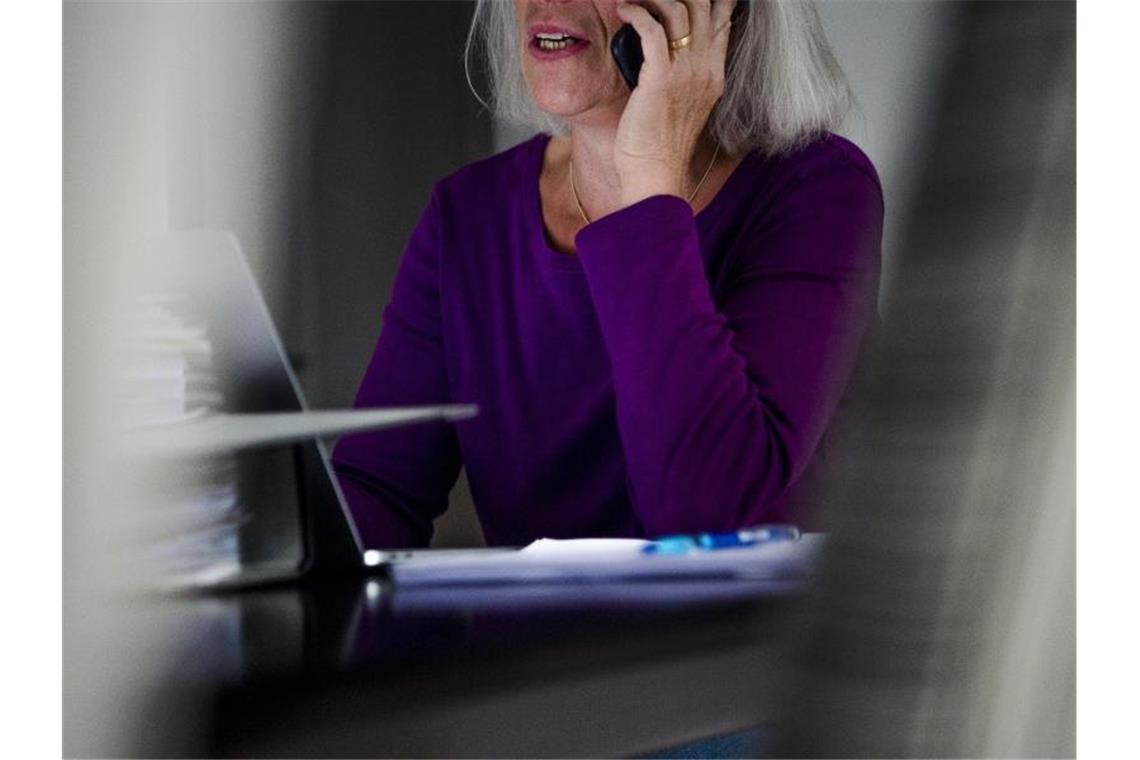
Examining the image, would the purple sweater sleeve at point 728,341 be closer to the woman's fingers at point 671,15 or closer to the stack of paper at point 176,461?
the woman's fingers at point 671,15

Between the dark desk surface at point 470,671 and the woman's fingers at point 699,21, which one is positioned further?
the woman's fingers at point 699,21

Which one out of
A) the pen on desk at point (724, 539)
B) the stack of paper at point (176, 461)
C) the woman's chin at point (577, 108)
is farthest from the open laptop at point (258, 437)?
the woman's chin at point (577, 108)

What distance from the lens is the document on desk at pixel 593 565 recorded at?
0.99 metres

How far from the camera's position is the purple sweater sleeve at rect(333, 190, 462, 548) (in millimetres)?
1044

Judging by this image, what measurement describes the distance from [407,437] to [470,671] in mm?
317

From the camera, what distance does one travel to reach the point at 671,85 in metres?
1.00

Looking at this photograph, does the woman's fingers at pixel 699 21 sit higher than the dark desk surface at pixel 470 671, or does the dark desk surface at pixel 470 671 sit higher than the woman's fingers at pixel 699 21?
the woman's fingers at pixel 699 21

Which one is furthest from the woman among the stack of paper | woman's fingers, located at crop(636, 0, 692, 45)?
the stack of paper

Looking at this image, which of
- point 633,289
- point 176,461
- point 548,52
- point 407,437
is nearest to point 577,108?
point 548,52

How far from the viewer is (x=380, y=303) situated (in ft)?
3.52

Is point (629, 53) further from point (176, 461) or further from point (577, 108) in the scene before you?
point (176, 461)

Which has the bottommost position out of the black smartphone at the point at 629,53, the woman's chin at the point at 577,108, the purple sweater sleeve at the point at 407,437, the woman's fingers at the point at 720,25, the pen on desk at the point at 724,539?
the pen on desk at the point at 724,539

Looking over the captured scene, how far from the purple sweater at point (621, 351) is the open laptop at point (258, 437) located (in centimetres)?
2

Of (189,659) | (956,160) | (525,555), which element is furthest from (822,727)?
(525,555)
